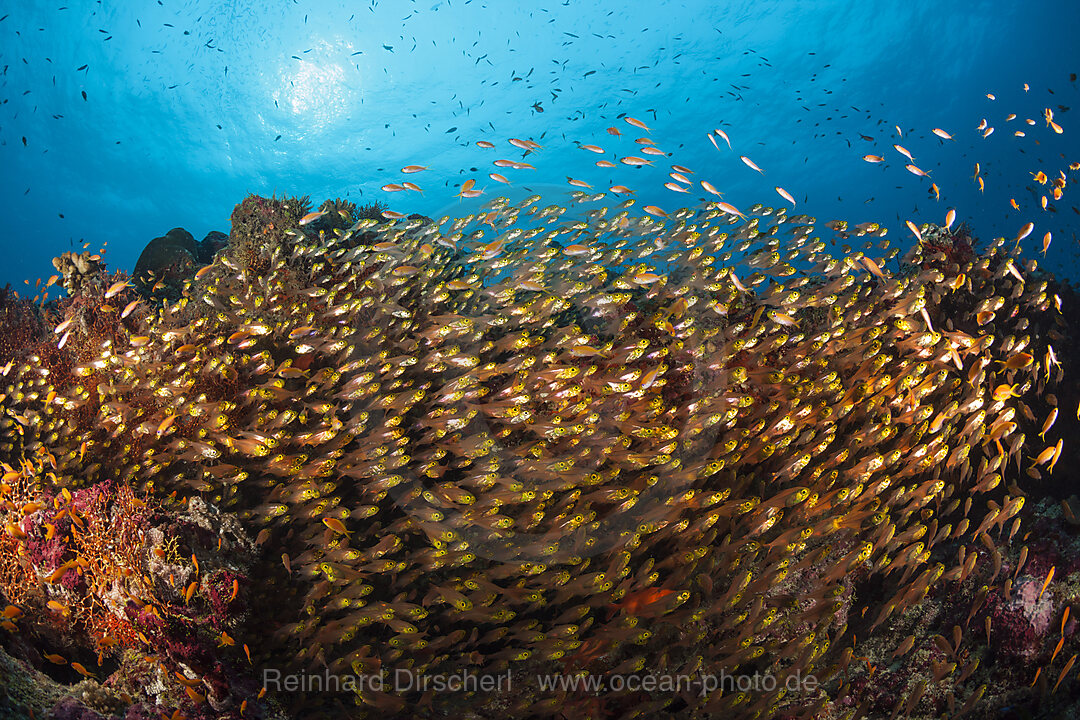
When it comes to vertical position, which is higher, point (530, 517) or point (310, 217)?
point (310, 217)

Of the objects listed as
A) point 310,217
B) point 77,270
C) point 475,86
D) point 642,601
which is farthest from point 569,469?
point 475,86

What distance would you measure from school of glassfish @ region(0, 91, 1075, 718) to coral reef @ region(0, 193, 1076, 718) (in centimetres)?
4

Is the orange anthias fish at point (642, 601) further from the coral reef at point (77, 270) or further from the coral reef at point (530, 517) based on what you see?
the coral reef at point (77, 270)

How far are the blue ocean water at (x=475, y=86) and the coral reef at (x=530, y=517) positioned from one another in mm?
33453

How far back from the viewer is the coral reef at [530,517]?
12.5 ft

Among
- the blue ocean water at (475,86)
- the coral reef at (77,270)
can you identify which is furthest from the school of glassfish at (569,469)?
the blue ocean water at (475,86)

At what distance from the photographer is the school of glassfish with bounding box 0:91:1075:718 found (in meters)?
3.97

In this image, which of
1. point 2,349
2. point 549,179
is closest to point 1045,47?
point 549,179

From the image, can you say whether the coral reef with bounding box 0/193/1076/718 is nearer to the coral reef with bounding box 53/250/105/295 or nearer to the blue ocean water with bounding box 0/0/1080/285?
the coral reef with bounding box 53/250/105/295

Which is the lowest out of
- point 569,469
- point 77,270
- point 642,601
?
point 642,601

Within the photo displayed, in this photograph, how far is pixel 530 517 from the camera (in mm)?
4148

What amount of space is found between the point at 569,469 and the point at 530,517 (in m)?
0.56

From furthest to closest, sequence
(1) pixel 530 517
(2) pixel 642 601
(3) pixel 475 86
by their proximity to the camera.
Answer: (3) pixel 475 86, (1) pixel 530 517, (2) pixel 642 601

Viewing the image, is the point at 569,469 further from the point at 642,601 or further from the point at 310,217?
the point at 310,217
